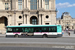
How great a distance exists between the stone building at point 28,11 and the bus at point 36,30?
13.7m

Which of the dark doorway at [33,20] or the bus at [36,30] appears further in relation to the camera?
the dark doorway at [33,20]

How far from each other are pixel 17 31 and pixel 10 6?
18.8 m

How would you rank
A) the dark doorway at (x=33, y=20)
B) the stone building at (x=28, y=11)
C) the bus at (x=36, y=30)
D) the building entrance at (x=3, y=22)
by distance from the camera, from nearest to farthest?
1. the bus at (x=36, y=30)
2. the stone building at (x=28, y=11)
3. the building entrance at (x=3, y=22)
4. the dark doorway at (x=33, y=20)

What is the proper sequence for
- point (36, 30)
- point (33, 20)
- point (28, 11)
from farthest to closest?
point (33, 20)
point (28, 11)
point (36, 30)

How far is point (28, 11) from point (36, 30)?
15822mm

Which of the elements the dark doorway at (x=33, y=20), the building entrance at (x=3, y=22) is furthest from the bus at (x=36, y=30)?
the building entrance at (x=3, y=22)

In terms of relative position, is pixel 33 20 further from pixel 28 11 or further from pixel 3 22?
pixel 3 22

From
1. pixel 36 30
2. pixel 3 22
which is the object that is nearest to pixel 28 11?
pixel 3 22

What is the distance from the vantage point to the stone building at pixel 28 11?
1523 inches

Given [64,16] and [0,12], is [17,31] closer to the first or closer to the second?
[0,12]

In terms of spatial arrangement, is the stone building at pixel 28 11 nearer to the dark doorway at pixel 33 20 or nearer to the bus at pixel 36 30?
the dark doorway at pixel 33 20

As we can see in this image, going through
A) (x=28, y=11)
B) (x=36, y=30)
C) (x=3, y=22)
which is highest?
(x=28, y=11)

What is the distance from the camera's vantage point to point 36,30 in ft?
81.4

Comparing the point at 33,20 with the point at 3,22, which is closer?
the point at 3,22
